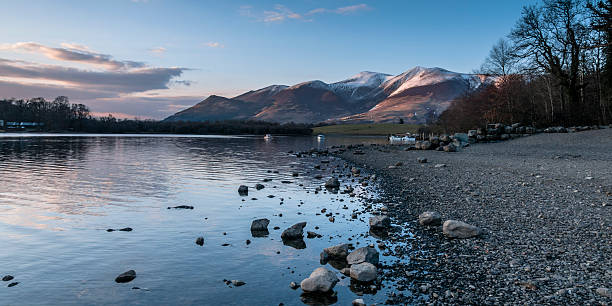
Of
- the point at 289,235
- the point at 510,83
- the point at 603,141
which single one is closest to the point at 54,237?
the point at 289,235

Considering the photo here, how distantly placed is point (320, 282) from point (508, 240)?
6.38 meters

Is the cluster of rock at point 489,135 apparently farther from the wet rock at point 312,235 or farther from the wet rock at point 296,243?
the wet rock at point 296,243

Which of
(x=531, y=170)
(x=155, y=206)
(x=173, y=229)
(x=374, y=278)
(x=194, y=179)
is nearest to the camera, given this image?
(x=374, y=278)

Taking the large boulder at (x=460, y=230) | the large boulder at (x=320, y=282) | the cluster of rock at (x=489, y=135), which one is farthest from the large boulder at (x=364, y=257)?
the cluster of rock at (x=489, y=135)

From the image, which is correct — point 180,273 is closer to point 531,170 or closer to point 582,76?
point 531,170

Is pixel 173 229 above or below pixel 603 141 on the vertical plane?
below

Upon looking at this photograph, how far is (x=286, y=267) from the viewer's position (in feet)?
34.0

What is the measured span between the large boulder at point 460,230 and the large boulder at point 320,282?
5.22 metres

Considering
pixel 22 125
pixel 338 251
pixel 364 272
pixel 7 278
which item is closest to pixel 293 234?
pixel 338 251

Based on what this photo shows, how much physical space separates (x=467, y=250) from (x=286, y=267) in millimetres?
5202

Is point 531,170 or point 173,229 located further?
point 531,170

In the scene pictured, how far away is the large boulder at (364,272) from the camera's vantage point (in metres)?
9.00

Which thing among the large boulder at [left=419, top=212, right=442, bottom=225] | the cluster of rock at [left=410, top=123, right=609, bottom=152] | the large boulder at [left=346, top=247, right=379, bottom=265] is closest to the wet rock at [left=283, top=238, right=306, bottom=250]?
the large boulder at [left=346, top=247, right=379, bottom=265]

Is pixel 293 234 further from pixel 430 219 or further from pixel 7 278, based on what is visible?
pixel 7 278
